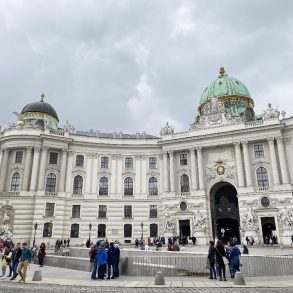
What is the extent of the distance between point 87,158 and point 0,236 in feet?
62.3

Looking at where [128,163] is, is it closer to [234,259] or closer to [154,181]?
[154,181]

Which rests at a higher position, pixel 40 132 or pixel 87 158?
pixel 40 132

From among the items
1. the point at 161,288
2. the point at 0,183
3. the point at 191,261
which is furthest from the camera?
the point at 0,183

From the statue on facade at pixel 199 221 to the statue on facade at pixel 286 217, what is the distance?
→ 1148 centimetres

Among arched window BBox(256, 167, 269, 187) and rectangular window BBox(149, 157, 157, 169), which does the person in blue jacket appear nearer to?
arched window BBox(256, 167, 269, 187)

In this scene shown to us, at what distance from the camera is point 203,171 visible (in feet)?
173

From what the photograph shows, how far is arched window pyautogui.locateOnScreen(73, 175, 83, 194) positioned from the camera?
Answer: 2095 inches

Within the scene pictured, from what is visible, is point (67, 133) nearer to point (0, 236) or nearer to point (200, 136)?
point (0, 236)

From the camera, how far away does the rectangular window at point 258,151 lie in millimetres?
50672

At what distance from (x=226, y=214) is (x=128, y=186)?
708 inches

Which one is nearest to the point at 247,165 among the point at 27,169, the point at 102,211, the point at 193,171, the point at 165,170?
the point at 193,171

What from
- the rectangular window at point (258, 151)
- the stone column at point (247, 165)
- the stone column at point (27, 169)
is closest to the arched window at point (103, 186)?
the stone column at point (27, 169)

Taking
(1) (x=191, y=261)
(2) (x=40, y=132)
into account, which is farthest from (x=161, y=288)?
(2) (x=40, y=132)

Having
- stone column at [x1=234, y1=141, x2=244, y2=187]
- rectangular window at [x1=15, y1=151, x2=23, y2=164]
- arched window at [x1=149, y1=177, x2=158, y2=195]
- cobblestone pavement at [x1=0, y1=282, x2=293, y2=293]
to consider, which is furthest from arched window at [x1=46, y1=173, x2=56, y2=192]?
cobblestone pavement at [x1=0, y1=282, x2=293, y2=293]
